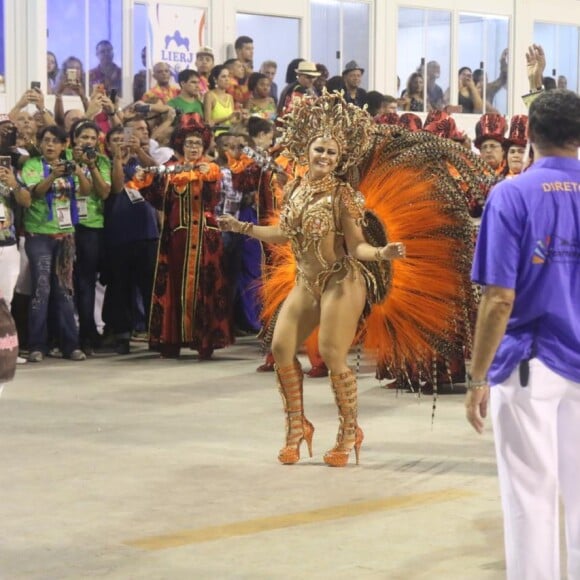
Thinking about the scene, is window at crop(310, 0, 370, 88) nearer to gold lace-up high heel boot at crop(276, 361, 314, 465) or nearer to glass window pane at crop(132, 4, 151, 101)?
glass window pane at crop(132, 4, 151, 101)

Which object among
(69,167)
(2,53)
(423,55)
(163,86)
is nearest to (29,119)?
(69,167)

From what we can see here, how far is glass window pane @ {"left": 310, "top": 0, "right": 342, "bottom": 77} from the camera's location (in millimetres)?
15984

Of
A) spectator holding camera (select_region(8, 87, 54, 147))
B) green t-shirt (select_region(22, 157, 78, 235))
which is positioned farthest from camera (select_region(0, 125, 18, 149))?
spectator holding camera (select_region(8, 87, 54, 147))

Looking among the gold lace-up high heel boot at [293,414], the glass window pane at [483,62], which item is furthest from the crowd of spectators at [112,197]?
the glass window pane at [483,62]

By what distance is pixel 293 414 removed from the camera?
6.85 m

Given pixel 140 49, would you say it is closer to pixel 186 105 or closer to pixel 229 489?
Answer: pixel 186 105

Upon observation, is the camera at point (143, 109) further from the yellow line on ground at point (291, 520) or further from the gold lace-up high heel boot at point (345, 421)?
the yellow line on ground at point (291, 520)

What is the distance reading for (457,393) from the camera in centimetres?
938

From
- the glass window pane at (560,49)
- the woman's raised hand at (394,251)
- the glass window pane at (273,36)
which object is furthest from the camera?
the glass window pane at (560,49)

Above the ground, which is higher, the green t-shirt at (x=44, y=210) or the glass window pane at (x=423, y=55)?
the glass window pane at (x=423, y=55)

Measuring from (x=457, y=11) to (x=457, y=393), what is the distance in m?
9.61

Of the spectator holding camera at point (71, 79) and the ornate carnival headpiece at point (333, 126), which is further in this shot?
the spectator holding camera at point (71, 79)

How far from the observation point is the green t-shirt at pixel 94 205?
10.9 meters

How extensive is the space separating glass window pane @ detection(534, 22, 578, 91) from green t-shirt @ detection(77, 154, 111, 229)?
9.64 metres
